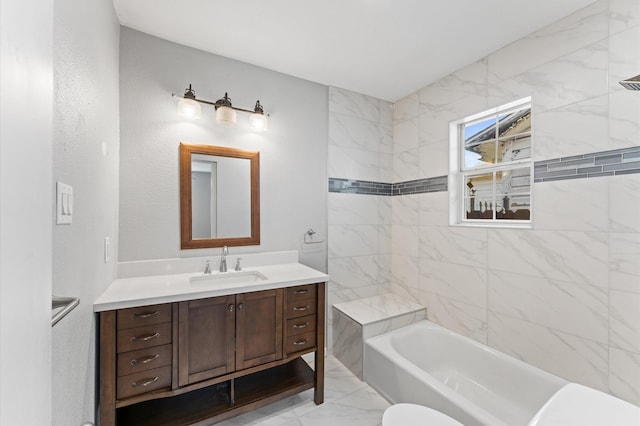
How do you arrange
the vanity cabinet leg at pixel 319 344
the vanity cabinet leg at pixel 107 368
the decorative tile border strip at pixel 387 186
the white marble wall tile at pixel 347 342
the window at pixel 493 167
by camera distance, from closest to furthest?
the vanity cabinet leg at pixel 107 368 → the vanity cabinet leg at pixel 319 344 → the window at pixel 493 167 → the white marble wall tile at pixel 347 342 → the decorative tile border strip at pixel 387 186

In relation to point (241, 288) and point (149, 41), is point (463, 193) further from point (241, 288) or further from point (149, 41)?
point (149, 41)

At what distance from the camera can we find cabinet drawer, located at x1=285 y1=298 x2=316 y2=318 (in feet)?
6.02

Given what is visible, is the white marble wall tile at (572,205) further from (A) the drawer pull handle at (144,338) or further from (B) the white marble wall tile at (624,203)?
(A) the drawer pull handle at (144,338)

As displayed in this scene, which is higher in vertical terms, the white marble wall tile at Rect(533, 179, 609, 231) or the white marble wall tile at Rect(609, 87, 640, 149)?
the white marble wall tile at Rect(609, 87, 640, 149)

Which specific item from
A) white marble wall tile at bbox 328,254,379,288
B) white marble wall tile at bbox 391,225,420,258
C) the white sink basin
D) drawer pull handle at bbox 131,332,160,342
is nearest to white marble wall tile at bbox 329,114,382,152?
white marble wall tile at bbox 391,225,420,258

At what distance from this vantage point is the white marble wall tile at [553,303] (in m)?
1.59

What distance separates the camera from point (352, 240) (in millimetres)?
2773

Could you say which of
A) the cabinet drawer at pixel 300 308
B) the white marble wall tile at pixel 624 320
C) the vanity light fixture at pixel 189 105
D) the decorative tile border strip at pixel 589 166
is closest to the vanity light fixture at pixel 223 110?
the vanity light fixture at pixel 189 105

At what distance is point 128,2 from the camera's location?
164 centimetres

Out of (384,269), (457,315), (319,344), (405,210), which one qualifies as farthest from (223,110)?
(457,315)

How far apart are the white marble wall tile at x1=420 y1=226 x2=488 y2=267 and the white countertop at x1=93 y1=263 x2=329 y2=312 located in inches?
49.5

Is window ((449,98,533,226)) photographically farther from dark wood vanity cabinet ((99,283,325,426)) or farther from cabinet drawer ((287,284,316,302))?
dark wood vanity cabinet ((99,283,325,426))

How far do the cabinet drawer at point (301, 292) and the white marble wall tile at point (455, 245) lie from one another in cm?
133

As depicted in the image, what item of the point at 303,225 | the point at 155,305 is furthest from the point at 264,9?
the point at 155,305
